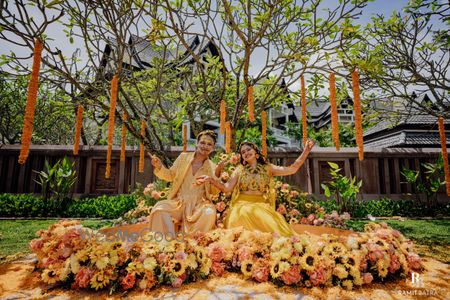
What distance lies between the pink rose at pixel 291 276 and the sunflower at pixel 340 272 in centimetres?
42

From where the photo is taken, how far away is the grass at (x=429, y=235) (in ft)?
15.1

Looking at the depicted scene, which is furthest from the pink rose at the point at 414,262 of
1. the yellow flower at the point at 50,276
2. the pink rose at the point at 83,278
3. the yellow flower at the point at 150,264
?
the yellow flower at the point at 50,276

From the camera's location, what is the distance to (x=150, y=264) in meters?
2.91

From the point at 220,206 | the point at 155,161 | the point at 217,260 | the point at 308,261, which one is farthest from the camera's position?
the point at 220,206

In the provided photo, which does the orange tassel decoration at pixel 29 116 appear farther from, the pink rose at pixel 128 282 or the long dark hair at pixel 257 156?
the long dark hair at pixel 257 156

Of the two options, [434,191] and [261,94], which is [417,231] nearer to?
[434,191]

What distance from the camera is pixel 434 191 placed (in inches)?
343

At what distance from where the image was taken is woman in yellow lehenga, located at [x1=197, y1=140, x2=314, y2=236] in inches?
157

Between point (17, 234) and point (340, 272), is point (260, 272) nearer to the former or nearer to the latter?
point (340, 272)

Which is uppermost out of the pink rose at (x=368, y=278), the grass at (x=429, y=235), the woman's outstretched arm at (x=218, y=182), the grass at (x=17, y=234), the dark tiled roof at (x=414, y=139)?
the dark tiled roof at (x=414, y=139)

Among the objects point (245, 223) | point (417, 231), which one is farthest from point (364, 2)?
point (417, 231)

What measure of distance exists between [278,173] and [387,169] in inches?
302

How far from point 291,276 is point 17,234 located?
631 centimetres

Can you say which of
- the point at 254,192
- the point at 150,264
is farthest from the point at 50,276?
the point at 254,192
